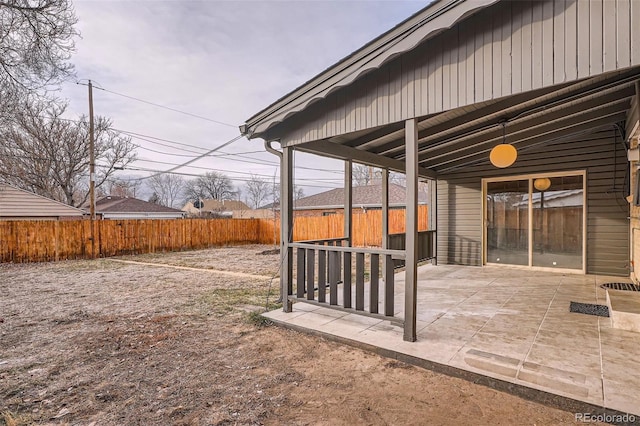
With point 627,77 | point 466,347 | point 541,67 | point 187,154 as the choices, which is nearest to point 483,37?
point 541,67

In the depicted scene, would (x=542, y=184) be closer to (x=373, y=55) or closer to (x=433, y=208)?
(x=433, y=208)

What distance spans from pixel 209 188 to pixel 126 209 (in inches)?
619

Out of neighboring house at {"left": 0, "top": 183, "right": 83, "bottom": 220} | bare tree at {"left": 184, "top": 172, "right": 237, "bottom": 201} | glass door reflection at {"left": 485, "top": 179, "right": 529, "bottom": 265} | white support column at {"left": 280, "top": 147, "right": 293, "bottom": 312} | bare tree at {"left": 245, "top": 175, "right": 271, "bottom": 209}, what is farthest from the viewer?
bare tree at {"left": 184, "top": 172, "right": 237, "bottom": 201}

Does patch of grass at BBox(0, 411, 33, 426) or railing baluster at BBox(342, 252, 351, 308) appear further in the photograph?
railing baluster at BBox(342, 252, 351, 308)

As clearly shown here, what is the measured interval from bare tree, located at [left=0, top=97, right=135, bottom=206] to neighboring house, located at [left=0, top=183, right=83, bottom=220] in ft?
6.29

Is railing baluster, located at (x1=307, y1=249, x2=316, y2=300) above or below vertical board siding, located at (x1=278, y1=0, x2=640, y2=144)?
below

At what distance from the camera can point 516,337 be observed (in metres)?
3.06

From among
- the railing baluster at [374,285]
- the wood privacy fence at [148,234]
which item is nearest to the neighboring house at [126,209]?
the wood privacy fence at [148,234]

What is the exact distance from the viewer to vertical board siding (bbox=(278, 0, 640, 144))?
7.06 ft

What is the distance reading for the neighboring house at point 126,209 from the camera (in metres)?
21.5

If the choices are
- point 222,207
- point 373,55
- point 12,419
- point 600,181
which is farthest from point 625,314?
point 222,207

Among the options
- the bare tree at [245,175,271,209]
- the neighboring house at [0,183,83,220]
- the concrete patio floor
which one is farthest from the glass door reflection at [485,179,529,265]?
the bare tree at [245,175,271,209]

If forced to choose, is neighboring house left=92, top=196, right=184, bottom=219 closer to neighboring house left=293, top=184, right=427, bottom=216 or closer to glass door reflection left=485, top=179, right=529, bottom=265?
neighboring house left=293, top=184, right=427, bottom=216

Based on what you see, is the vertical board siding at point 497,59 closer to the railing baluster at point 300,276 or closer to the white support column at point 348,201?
the railing baluster at point 300,276
